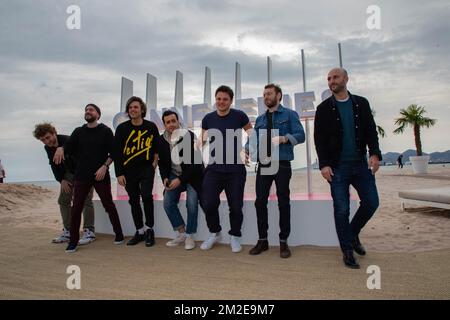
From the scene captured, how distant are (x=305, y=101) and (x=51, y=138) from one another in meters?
3.80

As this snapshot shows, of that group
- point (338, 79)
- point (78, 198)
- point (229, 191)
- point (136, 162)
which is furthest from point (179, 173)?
point (338, 79)

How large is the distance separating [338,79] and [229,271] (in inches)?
→ 83.3

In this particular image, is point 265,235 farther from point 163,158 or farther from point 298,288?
point 163,158

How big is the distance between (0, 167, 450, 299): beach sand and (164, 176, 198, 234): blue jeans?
0.28 m

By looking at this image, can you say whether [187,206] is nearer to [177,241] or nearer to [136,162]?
[177,241]

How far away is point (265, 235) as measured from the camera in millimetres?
3623

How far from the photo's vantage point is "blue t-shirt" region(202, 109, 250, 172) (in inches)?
144

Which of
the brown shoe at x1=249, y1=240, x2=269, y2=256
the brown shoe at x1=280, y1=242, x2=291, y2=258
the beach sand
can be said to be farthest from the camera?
the brown shoe at x1=249, y1=240, x2=269, y2=256

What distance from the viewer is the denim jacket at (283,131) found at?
3.47m

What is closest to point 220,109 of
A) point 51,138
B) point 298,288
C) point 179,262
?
point 179,262

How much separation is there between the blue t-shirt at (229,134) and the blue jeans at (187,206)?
539 millimetres

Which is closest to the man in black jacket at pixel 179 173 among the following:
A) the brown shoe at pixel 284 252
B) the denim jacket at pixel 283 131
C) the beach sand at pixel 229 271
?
the beach sand at pixel 229 271

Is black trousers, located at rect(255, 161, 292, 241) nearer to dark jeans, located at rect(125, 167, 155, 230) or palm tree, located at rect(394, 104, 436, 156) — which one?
dark jeans, located at rect(125, 167, 155, 230)

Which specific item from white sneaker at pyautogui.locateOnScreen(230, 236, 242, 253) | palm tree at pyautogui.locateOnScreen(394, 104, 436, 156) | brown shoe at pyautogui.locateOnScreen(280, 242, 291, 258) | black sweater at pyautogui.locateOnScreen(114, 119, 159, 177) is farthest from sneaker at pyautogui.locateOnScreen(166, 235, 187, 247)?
palm tree at pyautogui.locateOnScreen(394, 104, 436, 156)
